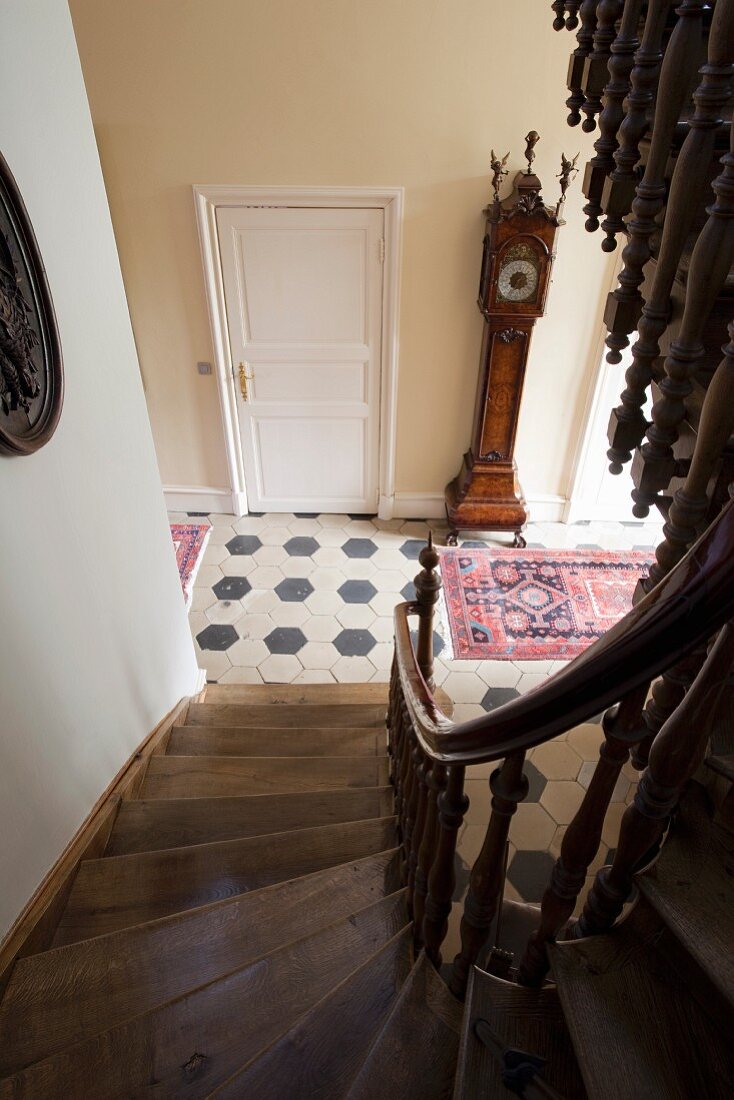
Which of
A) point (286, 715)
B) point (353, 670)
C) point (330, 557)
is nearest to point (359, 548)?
point (330, 557)

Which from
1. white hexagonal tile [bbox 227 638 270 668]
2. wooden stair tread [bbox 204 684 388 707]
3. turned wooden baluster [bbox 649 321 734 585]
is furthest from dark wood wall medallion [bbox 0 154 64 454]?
white hexagonal tile [bbox 227 638 270 668]

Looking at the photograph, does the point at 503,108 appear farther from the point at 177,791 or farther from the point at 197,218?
the point at 177,791

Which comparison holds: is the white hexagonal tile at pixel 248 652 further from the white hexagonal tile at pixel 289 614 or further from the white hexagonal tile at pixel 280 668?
the white hexagonal tile at pixel 289 614

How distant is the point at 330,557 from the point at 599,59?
3.44 metres

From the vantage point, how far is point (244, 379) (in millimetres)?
4523

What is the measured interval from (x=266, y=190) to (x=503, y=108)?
141 centimetres

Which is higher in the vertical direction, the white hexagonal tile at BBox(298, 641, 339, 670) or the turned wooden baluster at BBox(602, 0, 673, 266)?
the turned wooden baluster at BBox(602, 0, 673, 266)

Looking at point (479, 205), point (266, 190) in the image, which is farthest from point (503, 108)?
point (266, 190)

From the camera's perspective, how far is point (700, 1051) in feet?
2.97

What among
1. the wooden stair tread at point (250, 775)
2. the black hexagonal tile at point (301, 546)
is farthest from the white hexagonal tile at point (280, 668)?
the wooden stair tread at point (250, 775)

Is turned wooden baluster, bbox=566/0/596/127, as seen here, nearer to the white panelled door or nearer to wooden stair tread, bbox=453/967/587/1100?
wooden stair tread, bbox=453/967/587/1100

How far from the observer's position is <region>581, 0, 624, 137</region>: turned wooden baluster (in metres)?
1.48

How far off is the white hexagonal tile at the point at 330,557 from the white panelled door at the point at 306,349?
0.48 m

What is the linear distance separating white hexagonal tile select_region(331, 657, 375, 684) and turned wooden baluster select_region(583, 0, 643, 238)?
259 cm
